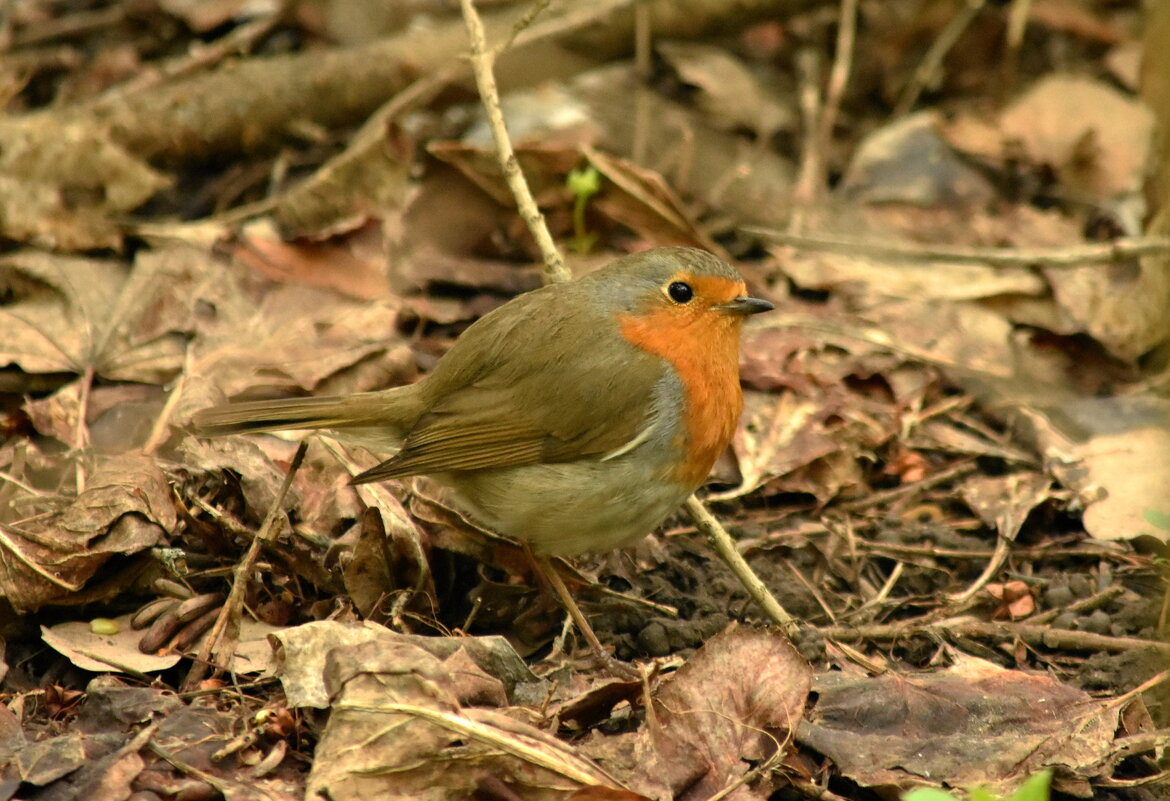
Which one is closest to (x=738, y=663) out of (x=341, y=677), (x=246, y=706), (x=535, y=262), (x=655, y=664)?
(x=655, y=664)

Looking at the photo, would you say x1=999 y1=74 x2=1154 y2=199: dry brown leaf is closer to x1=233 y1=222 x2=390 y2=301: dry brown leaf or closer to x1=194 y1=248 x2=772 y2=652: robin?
x1=194 y1=248 x2=772 y2=652: robin

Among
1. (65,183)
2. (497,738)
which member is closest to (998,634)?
(497,738)

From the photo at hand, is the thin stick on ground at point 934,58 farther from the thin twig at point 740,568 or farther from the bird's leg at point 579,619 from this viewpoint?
the bird's leg at point 579,619

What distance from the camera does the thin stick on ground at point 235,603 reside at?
335cm

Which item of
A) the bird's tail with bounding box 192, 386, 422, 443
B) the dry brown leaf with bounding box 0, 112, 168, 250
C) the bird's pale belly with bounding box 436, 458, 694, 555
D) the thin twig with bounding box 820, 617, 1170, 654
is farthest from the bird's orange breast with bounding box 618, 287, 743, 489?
the dry brown leaf with bounding box 0, 112, 168, 250

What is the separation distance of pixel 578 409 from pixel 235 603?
1105mm

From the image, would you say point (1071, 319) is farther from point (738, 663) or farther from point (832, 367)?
point (738, 663)

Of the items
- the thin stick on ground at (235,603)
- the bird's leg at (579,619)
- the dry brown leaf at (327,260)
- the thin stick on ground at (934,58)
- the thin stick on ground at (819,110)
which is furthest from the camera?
the thin stick on ground at (934,58)

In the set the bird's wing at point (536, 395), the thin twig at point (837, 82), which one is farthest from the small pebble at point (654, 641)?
the thin twig at point (837, 82)

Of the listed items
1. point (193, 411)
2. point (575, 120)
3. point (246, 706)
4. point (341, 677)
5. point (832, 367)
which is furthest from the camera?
point (575, 120)

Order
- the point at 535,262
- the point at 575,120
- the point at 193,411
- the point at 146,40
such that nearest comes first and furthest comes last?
1. the point at 193,411
2. the point at 535,262
3. the point at 575,120
4. the point at 146,40

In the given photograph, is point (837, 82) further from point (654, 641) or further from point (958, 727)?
point (958, 727)

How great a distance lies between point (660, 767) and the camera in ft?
9.89

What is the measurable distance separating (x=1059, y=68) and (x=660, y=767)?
551 cm
